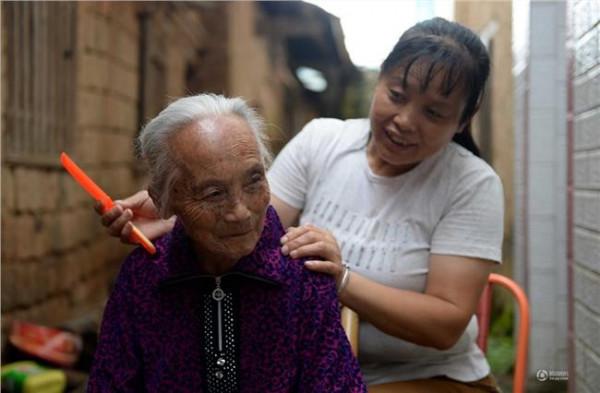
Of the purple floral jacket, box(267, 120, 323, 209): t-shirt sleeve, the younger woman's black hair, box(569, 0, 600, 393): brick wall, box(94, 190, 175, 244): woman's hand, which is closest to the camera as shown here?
the purple floral jacket

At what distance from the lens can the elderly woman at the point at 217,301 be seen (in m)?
1.55

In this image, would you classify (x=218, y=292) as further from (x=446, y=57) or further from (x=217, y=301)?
(x=446, y=57)

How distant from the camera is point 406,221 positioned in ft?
6.77

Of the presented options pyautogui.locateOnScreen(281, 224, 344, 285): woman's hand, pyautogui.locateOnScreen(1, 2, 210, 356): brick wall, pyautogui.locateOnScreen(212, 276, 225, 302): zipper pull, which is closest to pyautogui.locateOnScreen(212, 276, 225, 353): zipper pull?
pyautogui.locateOnScreen(212, 276, 225, 302): zipper pull

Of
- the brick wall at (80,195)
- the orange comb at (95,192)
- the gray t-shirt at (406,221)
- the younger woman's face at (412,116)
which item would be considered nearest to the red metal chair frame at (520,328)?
the gray t-shirt at (406,221)

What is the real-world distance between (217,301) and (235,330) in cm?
7

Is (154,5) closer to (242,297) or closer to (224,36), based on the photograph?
(224,36)

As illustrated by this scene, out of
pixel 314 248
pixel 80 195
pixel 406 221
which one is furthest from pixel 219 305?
pixel 80 195

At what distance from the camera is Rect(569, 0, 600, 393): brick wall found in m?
2.12

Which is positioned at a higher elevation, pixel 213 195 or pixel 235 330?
pixel 213 195

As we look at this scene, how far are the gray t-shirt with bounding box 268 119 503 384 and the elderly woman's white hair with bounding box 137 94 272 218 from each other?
0.55 meters

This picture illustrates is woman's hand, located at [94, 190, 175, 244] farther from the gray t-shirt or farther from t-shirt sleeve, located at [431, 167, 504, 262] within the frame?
t-shirt sleeve, located at [431, 167, 504, 262]

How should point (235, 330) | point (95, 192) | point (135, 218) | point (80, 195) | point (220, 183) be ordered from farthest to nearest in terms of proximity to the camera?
point (80, 195) → point (135, 218) → point (95, 192) → point (235, 330) → point (220, 183)

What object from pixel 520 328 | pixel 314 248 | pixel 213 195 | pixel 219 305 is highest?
pixel 213 195
